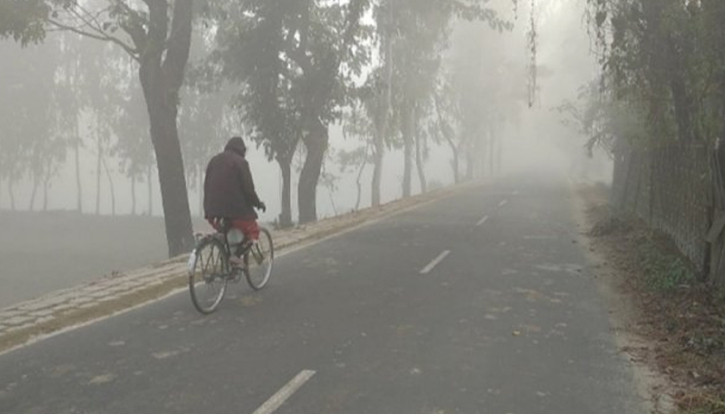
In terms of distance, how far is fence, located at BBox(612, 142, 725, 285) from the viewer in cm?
880

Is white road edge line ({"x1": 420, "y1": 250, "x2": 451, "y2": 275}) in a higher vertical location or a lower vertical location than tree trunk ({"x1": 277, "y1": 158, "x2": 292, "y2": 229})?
lower

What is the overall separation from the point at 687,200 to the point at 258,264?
283 inches

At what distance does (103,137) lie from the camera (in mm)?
47188

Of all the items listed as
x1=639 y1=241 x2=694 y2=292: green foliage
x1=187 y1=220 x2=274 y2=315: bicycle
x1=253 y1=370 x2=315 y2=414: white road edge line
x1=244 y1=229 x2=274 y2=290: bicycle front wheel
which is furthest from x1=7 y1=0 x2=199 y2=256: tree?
x1=253 y1=370 x2=315 y2=414: white road edge line

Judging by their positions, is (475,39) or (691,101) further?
(475,39)

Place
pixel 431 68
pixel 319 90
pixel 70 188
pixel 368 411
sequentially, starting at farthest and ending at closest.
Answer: pixel 70 188, pixel 431 68, pixel 319 90, pixel 368 411

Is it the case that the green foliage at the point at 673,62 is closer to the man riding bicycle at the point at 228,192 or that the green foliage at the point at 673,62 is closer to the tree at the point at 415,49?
the man riding bicycle at the point at 228,192

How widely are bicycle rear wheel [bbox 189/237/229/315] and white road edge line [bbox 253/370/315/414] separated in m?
2.38

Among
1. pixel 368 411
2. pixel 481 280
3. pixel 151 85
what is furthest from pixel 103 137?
pixel 368 411

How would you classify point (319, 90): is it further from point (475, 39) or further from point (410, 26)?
point (475, 39)

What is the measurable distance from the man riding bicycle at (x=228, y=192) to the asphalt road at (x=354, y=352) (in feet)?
3.78

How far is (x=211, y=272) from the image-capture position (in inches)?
310

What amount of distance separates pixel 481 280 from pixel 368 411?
16.9 feet

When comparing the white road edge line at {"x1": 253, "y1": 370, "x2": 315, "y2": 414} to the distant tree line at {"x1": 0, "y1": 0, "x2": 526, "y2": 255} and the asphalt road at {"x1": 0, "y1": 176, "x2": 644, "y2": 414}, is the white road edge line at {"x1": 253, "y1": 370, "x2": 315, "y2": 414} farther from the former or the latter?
the distant tree line at {"x1": 0, "y1": 0, "x2": 526, "y2": 255}
